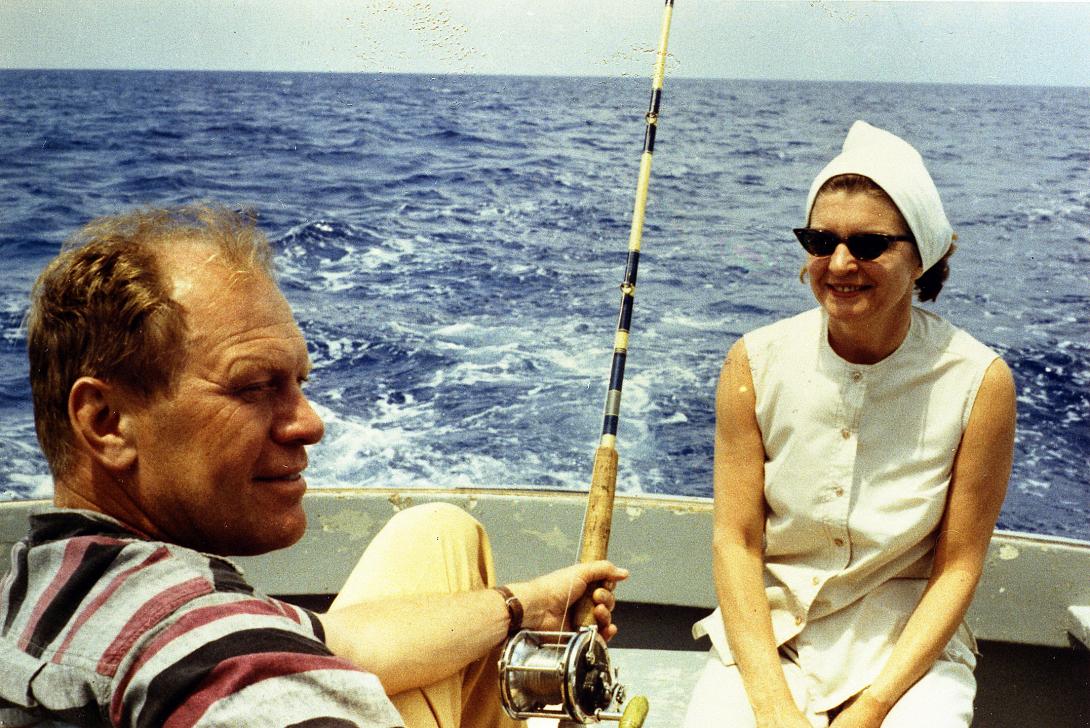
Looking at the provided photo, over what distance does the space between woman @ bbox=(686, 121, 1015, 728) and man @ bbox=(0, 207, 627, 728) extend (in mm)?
684

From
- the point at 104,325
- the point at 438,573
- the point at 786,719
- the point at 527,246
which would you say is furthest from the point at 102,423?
the point at 527,246

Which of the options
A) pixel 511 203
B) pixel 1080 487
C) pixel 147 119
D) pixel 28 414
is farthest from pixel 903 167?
pixel 147 119

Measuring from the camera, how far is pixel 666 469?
18.6 feet

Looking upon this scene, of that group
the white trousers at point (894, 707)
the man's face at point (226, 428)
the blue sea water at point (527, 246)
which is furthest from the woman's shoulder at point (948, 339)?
the blue sea water at point (527, 246)

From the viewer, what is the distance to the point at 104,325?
953 millimetres

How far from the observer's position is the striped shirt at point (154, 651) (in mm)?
779

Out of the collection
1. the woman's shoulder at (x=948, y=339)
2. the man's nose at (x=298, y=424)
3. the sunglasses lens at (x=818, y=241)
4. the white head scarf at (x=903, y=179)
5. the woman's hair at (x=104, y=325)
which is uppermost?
the white head scarf at (x=903, y=179)

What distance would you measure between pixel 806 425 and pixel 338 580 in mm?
1301

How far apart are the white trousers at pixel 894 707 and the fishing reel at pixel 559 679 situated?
26 cm

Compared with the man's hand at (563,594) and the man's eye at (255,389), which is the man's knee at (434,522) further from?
the man's eye at (255,389)

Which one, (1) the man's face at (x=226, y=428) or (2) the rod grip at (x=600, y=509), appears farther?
(2) the rod grip at (x=600, y=509)

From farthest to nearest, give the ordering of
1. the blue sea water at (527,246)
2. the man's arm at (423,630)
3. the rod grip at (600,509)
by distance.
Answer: the blue sea water at (527,246) → the rod grip at (600,509) → the man's arm at (423,630)

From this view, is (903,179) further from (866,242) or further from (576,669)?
(576,669)

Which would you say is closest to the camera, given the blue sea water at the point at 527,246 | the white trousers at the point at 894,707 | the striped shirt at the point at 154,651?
the striped shirt at the point at 154,651
